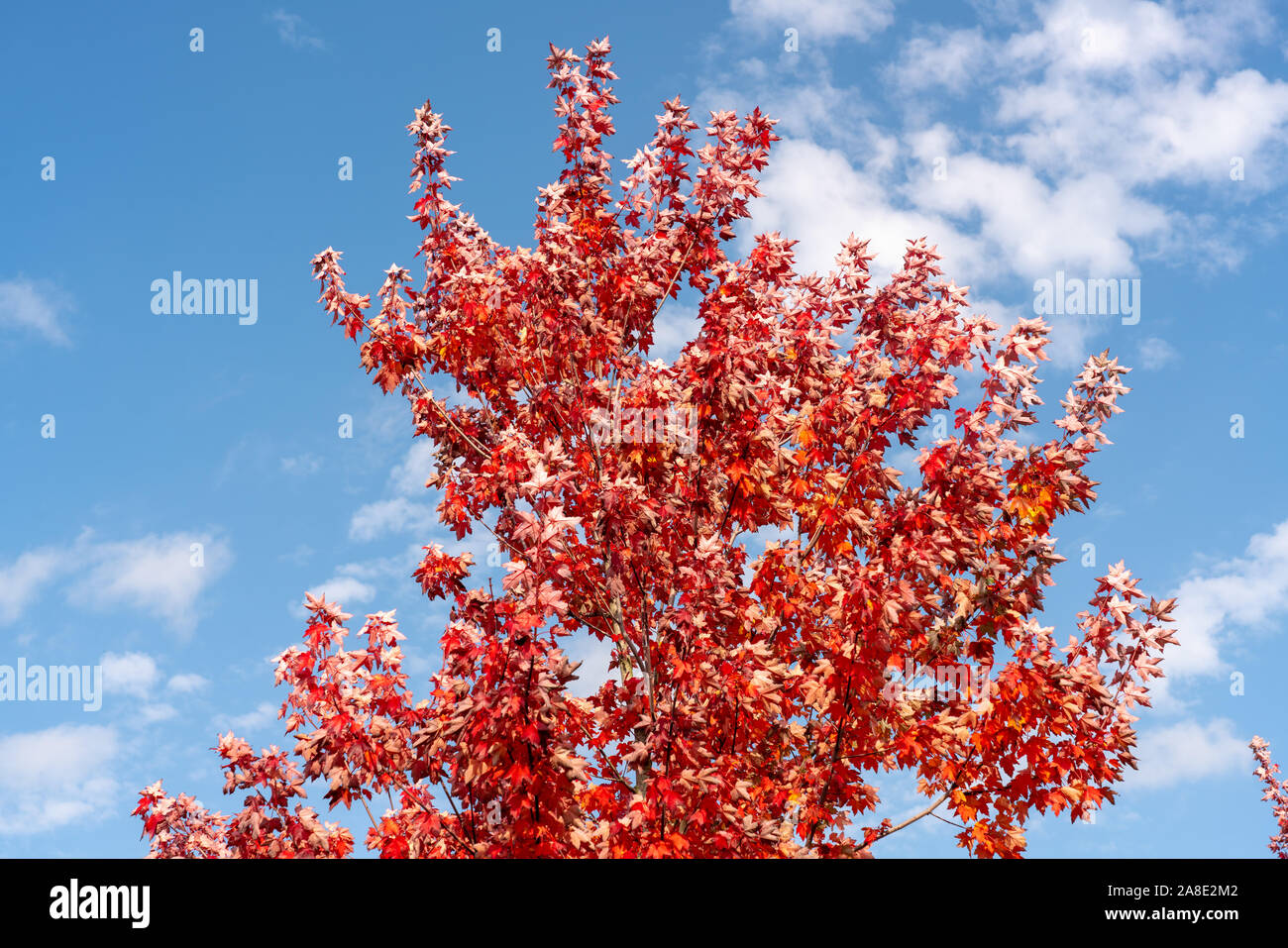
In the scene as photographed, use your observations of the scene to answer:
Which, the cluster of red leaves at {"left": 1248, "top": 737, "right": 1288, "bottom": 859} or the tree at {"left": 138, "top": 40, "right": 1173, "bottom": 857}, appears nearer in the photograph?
the tree at {"left": 138, "top": 40, "right": 1173, "bottom": 857}

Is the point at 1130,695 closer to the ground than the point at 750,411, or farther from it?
closer to the ground

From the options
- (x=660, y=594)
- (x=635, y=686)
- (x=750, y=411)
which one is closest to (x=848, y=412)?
(x=750, y=411)

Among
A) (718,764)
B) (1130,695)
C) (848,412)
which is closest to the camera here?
(718,764)

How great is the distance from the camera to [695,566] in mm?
8953

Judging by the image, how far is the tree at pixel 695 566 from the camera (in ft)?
27.5

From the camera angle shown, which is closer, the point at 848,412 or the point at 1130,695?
the point at 1130,695

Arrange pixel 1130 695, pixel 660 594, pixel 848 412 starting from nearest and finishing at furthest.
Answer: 1. pixel 1130 695
2. pixel 660 594
3. pixel 848 412

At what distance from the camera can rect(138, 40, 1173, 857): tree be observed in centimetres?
839

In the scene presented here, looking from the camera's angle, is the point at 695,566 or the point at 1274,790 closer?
the point at 695,566

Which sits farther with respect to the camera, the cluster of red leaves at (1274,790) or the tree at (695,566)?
the cluster of red leaves at (1274,790)

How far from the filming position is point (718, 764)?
911cm
